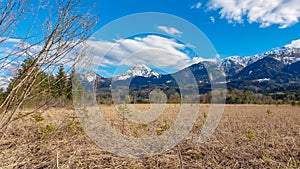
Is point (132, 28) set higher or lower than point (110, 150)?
higher

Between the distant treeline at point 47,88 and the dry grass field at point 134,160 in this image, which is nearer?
the distant treeline at point 47,88

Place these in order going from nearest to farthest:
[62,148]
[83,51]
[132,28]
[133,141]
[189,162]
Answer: [83,51], [132,28], [189,162], [62,148], [133,141]

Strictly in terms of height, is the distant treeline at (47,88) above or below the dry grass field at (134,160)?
above

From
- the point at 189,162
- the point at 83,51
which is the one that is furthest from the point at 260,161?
the point at 83,51

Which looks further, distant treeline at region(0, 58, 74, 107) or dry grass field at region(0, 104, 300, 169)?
dry grass field at region(0, 104, 300, 169)

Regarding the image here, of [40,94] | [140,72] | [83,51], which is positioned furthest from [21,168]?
[140,72]

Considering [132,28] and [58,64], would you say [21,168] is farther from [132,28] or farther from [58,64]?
[132,28]

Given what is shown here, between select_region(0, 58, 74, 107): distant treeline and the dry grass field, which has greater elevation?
select_region(0, 58, 74, 107): distant treeline

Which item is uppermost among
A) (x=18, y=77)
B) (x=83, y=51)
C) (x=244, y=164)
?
(x=83, y=51)

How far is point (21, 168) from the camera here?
387 centimetres

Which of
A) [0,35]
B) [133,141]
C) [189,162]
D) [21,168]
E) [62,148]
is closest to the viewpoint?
[0,35]

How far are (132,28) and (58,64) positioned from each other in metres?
1.58

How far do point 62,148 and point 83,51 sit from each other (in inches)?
104

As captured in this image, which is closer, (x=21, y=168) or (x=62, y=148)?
(x=21, y=168)
